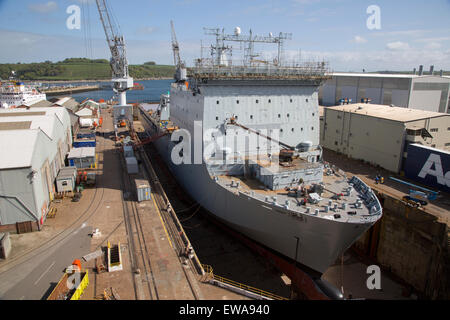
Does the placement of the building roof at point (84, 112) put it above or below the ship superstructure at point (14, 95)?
below

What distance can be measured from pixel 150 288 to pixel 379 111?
1031 inches

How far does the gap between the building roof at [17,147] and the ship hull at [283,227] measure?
875cm

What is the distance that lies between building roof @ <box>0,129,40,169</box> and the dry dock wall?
2041cm

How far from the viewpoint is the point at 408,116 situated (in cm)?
2530

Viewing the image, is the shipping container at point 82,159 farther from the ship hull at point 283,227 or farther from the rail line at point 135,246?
the ship hull at point 283,227

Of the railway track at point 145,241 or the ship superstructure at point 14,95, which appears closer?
the railway track at point 145,241

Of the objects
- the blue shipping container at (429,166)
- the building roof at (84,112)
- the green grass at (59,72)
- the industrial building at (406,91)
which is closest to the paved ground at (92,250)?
the blue shipping container at (429,166)

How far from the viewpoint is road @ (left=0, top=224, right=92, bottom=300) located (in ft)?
Result: 35.1

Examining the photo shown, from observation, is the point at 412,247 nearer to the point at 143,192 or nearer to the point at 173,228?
the point at 173,228

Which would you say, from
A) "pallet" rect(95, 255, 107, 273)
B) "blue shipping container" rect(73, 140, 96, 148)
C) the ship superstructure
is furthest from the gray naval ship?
the ship superstructure

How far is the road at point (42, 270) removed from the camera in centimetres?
1070

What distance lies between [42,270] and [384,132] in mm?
25744

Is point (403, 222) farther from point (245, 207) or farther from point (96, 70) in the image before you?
point (96, 70)

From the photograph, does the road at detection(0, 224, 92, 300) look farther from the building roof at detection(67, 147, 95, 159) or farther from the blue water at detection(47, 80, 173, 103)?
the blue water at detection(47, 80, 173, 103)
